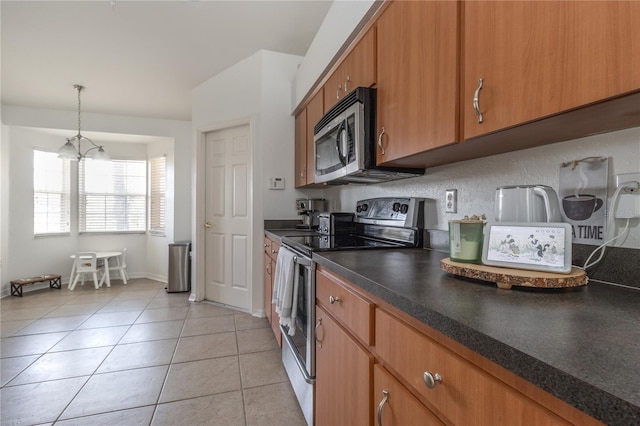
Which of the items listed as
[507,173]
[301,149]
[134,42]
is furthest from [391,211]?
[134,42]

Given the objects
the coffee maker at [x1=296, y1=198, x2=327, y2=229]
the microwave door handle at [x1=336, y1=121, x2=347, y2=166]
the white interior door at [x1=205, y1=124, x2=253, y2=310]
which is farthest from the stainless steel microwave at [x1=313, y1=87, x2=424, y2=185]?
the white interior door at [x1=205, y1=124, x2=253, y2=310]

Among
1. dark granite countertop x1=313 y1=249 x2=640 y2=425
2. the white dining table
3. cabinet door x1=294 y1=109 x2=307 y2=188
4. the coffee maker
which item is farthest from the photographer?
the white dining table

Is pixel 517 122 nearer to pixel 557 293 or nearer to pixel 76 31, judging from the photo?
pixel 557 293

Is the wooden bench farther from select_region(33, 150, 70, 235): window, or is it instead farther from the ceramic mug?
the ceramic mug

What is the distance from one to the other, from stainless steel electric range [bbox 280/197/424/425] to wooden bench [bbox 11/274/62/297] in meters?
4.08

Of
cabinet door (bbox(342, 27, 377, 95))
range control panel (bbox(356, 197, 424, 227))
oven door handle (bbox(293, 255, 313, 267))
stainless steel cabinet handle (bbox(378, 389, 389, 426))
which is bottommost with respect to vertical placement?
stainless steel cabinet handle (bbox(378, 389, 389, 426))

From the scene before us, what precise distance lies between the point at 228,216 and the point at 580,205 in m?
3.09

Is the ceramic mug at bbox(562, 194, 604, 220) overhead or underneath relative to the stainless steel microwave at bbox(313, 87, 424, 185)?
underneath

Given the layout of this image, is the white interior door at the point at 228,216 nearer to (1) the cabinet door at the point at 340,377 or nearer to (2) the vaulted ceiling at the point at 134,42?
(2) the vaulted ceiling at the point at 134,42

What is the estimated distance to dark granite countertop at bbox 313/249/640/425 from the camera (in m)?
0.37

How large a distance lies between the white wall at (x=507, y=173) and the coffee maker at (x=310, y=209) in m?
1.15

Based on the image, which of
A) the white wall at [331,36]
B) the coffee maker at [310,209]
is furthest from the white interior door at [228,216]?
the white wall at [331,36]

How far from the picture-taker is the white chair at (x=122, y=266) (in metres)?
4.60

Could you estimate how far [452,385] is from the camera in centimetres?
58
